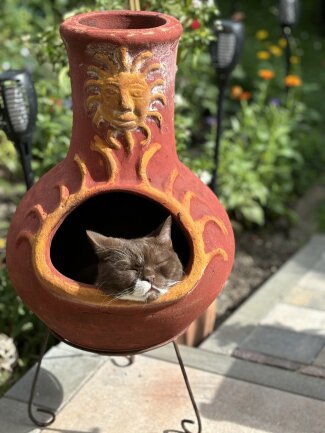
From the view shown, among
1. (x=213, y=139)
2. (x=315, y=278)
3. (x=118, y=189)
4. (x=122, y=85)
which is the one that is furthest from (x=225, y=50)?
(x=118, y=189)

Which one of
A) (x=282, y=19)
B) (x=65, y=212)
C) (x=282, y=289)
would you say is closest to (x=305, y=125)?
(x=282, y=19)

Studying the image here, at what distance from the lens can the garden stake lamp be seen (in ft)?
13.3

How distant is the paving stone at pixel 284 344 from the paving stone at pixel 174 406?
0.38m

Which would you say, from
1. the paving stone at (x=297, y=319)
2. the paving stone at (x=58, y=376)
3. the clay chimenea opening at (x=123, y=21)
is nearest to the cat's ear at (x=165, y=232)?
the clay chimenea opening at (x=123, y=21)

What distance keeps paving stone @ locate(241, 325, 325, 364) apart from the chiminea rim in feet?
5.90

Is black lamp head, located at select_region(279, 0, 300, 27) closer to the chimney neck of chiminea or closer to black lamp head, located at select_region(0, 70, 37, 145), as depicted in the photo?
black lamp head, located at select_region(0, 70, 37, 145)

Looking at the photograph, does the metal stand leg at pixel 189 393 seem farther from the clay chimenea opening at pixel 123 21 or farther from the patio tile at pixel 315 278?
the patio tile at pixel 315 278

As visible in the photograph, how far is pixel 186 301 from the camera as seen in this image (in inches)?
102

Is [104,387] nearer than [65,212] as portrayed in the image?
No

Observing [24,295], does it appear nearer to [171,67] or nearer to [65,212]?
[65,212]

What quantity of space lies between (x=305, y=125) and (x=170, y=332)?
423 centimetres

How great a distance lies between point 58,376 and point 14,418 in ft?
1.08

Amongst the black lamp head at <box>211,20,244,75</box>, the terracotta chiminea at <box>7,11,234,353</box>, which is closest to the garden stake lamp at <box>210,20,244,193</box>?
Answer: the black lamp head at <box>211,20,244,75</box>

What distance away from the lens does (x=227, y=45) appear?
4.11 m
